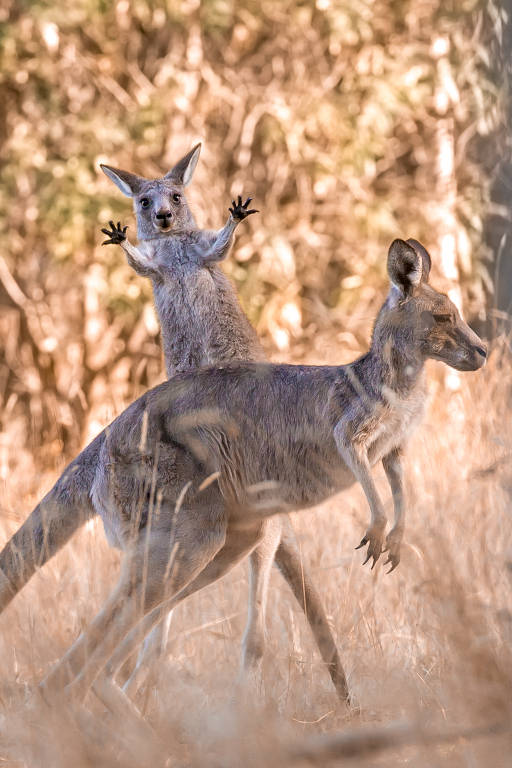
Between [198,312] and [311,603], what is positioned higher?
[198,312]

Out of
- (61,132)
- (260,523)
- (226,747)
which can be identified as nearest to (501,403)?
(260,523)

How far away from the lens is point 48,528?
3836 mm

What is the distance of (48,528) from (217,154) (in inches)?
252

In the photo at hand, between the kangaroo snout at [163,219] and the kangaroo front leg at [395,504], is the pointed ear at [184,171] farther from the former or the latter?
the kangaroo front leg at [395,504]

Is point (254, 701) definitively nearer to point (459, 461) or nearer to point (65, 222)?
point (459, 461)

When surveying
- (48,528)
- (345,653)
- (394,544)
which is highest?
(48,528)

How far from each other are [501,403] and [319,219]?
184 inches

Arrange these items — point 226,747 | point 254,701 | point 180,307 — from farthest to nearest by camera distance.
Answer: point 180,307
point 254,701
point 226,747

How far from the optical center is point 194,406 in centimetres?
371

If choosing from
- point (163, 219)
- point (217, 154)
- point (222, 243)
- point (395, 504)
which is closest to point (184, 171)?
point (163, 219)

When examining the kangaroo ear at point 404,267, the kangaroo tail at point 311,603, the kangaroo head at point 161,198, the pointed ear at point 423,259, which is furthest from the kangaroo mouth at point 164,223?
the kangaroo ear at point 404,267

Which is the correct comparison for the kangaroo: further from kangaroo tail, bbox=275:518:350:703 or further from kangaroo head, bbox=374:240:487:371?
kangaroo tail, bbox=275:518:350:703

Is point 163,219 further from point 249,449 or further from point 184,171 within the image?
point 249,449

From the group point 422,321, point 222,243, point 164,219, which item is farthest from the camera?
point 164,219
